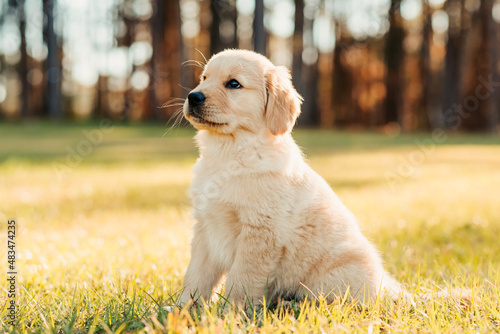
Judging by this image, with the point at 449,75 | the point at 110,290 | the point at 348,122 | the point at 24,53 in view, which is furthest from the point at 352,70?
the point at 110,290

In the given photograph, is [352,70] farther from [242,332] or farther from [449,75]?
[242,332]

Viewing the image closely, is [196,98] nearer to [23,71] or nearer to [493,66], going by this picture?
[493,66]

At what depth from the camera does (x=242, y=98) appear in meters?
3.04

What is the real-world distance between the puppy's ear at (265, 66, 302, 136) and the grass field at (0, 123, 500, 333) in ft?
3.56

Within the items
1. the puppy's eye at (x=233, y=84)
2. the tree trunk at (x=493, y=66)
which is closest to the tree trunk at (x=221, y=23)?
the tree trunk at (x=493, y=66)

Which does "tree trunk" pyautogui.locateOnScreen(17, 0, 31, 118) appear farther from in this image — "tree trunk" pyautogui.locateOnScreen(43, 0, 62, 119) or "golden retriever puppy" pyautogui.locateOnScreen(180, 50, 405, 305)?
"golden retriever puppy" pyautogui.locateOnScreen(180, 50, 405, 305)

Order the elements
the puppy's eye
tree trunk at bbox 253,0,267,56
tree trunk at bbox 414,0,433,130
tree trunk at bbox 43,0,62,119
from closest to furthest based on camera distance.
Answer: the puppy's eye < tree trunk at bbox 253,0,267,56 < tree trunk at bbox 43,0,62,119 < tree trunk at bbox 414,0,433,130

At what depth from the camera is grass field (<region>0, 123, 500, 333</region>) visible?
2430 mm

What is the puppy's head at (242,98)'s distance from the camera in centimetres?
295

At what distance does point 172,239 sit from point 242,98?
6.83ft

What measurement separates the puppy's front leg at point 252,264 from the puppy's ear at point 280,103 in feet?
2.16

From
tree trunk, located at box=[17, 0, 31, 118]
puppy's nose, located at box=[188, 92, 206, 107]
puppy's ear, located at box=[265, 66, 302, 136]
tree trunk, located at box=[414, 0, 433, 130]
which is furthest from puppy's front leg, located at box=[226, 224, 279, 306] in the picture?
Result: tree trunk, located at box=[17, 0, 31, 118]

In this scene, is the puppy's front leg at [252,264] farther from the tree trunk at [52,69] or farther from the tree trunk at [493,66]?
the tree trunk at [52,69]

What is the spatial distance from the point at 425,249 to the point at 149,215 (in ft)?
10.6
